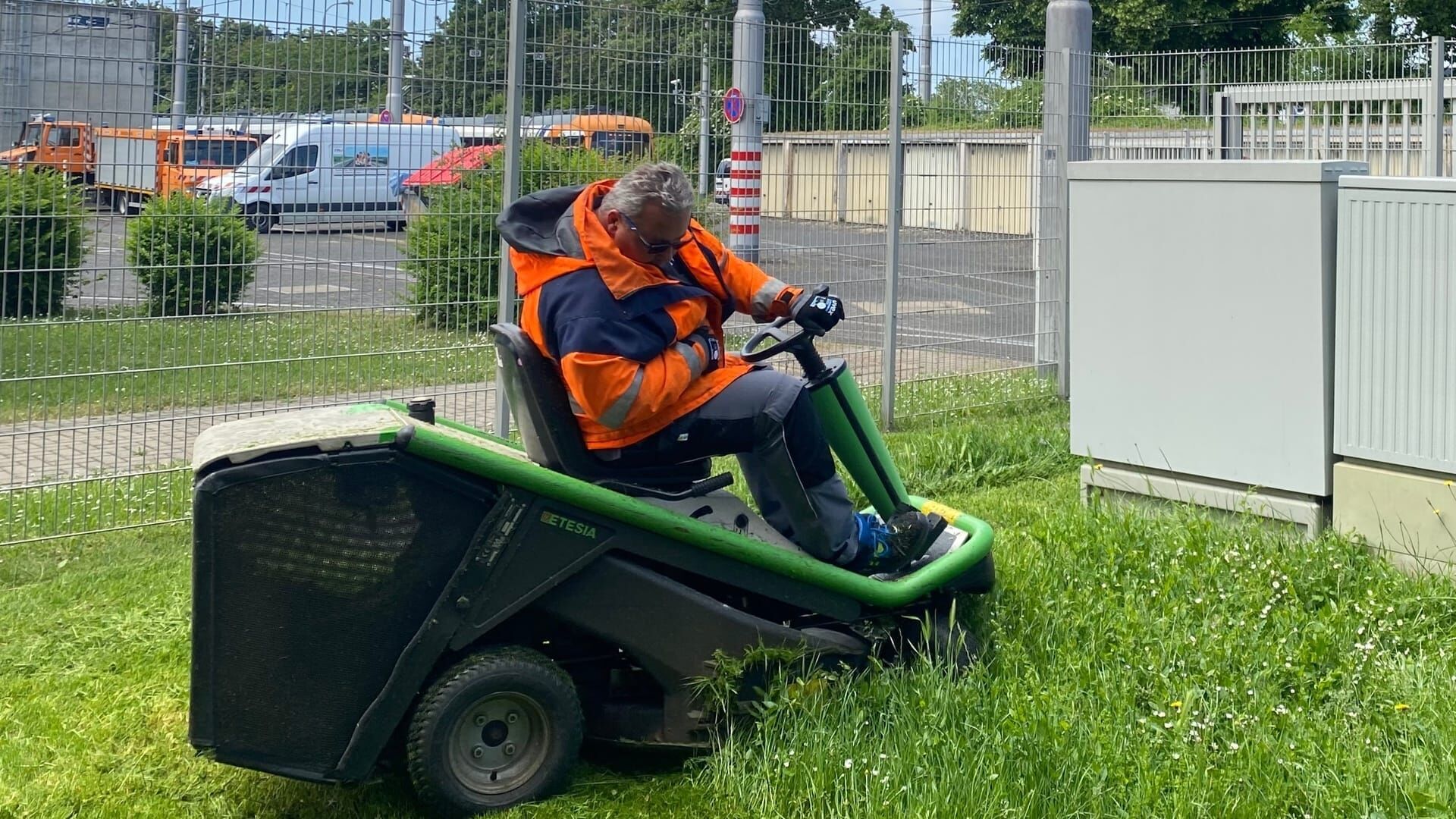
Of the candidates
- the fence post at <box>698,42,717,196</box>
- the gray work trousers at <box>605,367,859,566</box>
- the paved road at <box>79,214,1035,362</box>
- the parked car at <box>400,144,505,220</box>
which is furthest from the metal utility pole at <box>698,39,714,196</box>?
the gray work trousers at <box>605,367,859,566</box>

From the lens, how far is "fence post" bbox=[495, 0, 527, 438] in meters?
7.02

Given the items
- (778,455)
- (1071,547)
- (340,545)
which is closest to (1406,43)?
(1071,547)

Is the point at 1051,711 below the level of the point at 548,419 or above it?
below

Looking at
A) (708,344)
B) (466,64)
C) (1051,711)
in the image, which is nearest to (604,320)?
(708,344)

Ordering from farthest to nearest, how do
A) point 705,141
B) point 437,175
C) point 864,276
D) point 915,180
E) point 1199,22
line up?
point 1199,22
point 915,180
point 864,276
point 705,141
point 437,175

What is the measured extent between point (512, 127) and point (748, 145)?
160 centimetres

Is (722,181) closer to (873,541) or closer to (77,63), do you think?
(77,63)

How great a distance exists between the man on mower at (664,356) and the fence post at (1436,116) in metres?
7.74

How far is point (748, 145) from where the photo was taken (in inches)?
324

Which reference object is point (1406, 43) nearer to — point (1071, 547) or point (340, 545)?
point (1071, 547)

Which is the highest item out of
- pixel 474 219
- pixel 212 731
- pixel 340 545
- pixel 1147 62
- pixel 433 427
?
pixel 1147 62

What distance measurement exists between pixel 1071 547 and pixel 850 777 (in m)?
2.14

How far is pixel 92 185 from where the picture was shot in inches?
236

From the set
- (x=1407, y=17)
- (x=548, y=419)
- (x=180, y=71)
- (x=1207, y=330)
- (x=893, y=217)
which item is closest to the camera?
(x=548, y=419)
